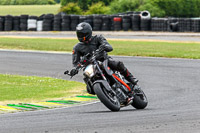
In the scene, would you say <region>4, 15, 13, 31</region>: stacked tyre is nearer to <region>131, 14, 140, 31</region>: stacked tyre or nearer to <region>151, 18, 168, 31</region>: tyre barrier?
<region>131, 14, 140, 31</region>: stacked tyre

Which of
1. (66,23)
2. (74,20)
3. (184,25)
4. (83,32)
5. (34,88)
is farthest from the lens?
(66,23)

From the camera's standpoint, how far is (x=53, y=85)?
567 inches

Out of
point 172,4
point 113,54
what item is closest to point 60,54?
point 113,54

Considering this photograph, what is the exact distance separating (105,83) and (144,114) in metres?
0.87

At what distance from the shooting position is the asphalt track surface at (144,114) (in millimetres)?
6977

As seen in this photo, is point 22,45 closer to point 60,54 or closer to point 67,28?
point 60,54

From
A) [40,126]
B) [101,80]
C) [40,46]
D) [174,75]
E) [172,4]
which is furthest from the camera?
[172,4]

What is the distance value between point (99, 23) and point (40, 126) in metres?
32.5

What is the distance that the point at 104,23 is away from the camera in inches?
1559

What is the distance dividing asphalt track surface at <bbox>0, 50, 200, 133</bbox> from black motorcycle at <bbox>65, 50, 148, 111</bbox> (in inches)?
8.5

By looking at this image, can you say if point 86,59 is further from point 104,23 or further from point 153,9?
point 153,9

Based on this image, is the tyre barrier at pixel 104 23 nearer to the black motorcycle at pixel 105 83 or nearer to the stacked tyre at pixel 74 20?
the stacked tyre at pixel 74 20

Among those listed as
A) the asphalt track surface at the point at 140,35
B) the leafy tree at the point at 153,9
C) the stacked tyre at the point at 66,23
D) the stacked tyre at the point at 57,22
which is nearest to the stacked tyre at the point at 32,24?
the asphalt track surface at the point at 140,35

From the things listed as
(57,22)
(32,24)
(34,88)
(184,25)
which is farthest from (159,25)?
(34,88)
